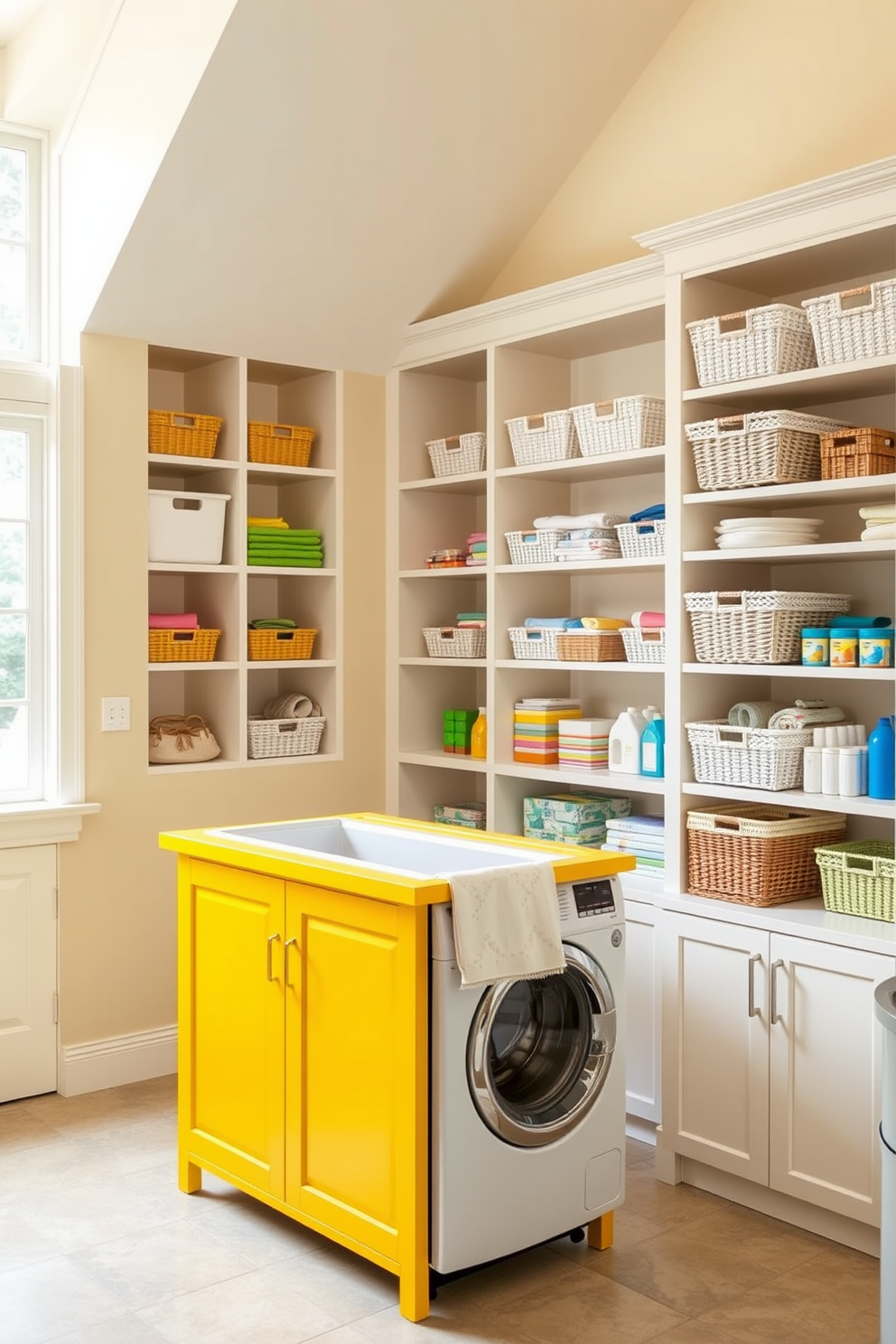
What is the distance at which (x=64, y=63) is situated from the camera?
12.7 ft

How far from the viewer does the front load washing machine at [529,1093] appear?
263cm

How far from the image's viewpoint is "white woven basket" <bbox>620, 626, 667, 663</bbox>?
12.2 ft

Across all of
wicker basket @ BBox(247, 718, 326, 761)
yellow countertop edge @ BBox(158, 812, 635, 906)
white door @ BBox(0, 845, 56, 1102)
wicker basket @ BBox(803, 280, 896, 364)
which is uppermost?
wicker basket @ BBox(803, 280, 896, 364)

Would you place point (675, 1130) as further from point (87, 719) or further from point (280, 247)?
point (280, 247)

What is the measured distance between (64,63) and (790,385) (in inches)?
93.9

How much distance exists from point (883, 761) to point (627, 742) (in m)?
0.93

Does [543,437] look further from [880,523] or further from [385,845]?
[385,845]

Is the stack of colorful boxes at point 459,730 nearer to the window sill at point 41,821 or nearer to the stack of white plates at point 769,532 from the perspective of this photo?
the window sill at point 41,821

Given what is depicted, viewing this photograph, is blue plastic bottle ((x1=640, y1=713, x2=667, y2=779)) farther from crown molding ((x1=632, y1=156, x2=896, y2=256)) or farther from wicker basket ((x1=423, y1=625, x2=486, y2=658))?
crown molding ((x1=632, y1=156, x2=896, y2=256))

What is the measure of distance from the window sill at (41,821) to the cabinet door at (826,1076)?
2119 mm

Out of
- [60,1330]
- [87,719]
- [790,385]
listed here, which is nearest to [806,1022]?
[790,385]

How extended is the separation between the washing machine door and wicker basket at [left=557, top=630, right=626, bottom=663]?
1255 millimetres

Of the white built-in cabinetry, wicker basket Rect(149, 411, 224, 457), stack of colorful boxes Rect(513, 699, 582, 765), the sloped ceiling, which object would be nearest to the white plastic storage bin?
the white built-in cabinetry

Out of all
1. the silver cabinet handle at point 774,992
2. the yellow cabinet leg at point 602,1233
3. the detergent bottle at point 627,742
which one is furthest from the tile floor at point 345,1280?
the detergent bottle at point 627,742
